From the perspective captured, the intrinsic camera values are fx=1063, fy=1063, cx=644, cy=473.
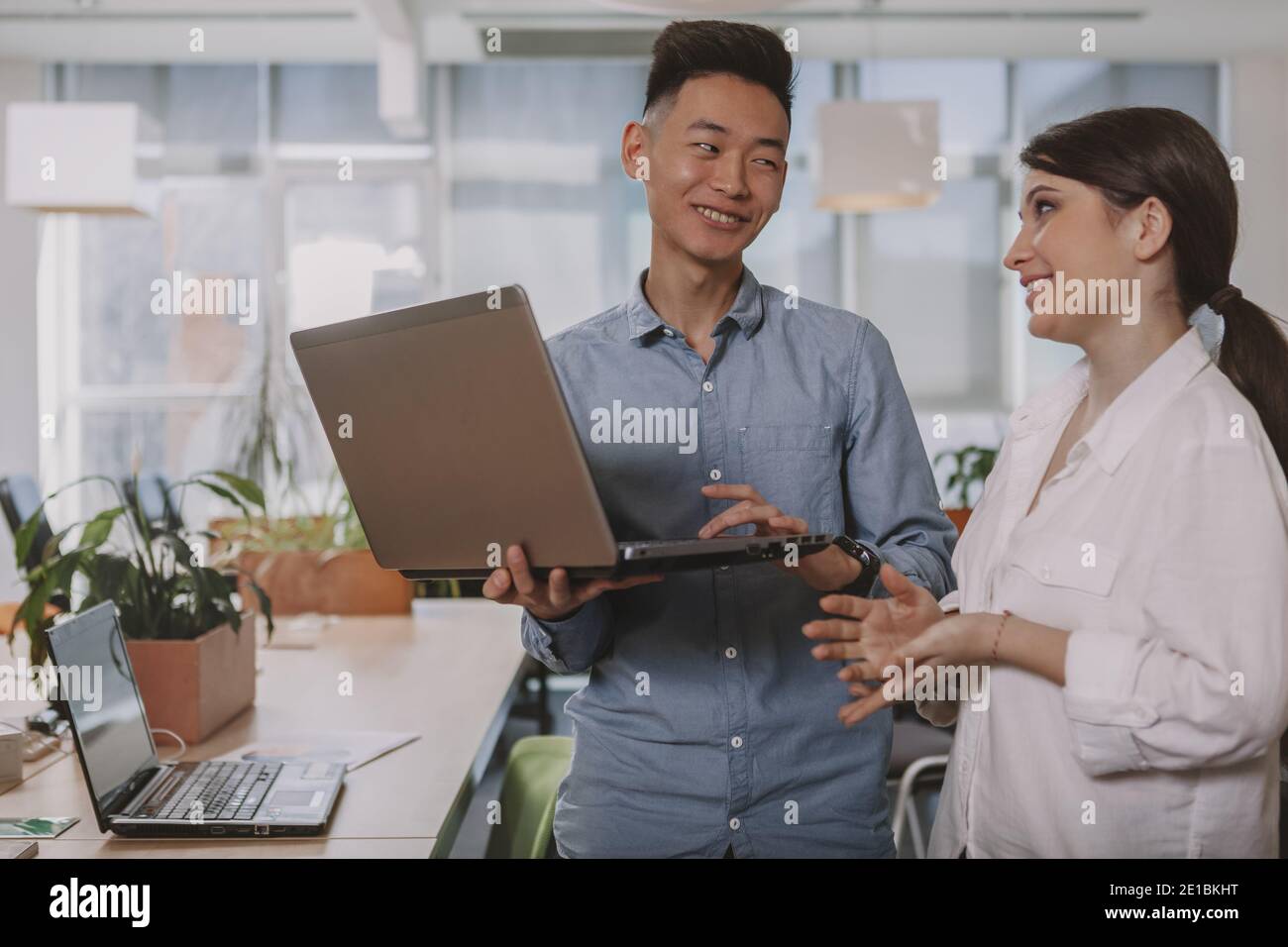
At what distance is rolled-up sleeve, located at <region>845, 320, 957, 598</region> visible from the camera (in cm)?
132

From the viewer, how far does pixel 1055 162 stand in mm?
1113

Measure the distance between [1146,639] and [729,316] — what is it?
627mm

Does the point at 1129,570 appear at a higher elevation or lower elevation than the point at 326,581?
higher

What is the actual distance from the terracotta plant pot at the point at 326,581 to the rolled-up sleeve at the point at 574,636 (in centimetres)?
190

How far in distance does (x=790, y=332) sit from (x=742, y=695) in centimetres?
46

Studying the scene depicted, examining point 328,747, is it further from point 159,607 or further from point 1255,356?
point 1255,356

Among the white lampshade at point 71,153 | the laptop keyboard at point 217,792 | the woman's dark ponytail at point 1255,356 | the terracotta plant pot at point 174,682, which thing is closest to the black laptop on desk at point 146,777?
the laptop keyboard at point 217,792

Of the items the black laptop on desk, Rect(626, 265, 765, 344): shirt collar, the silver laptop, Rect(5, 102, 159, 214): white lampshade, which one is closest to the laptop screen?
the black laptop on desk

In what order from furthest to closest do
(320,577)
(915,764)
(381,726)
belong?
1. (320,577)
2. (915,764)
3. (381,726)

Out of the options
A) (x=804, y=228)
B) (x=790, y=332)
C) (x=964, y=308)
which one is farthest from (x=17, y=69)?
(x=790, y=332)

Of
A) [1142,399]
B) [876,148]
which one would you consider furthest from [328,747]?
[876,148]

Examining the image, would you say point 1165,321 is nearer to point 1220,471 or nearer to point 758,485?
point 1220,471

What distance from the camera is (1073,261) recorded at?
3.55ft

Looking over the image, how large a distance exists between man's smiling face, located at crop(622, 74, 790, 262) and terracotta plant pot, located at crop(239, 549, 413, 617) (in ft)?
6.70
